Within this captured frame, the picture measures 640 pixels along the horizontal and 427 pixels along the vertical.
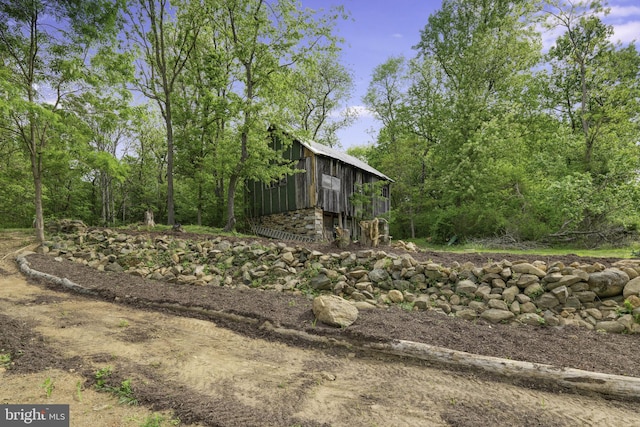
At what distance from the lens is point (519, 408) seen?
3.14 meters

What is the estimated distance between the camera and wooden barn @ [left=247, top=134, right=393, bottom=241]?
1697 cm

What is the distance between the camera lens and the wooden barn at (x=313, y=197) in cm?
1697

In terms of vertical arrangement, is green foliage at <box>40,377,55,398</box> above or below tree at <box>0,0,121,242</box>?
below

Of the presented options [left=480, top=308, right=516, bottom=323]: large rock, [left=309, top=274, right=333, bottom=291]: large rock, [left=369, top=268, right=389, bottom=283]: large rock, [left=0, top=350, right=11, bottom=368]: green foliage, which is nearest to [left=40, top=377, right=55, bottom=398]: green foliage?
[left=0, top=350, right=11, bottom=368]: green foliage

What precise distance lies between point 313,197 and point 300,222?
1.62 m

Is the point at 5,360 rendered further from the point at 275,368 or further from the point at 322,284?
the point at 322,284

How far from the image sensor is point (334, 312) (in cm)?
511

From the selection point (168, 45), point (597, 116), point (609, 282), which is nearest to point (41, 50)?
point (168, 45)

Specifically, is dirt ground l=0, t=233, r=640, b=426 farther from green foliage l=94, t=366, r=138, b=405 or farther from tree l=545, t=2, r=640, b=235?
tree l=545, t=2, r=640, b=235

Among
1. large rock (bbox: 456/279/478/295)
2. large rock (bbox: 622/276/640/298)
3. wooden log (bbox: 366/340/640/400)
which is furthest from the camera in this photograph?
large rock (bbox: 456/279/478/295)

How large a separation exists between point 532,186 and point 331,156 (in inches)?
406

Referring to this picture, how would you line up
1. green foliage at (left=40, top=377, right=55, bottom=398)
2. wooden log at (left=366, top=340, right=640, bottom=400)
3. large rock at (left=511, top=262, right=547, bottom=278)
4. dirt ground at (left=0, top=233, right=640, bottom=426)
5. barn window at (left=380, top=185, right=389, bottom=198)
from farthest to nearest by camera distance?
1. barn window at (left=380, top=185, right=389, bottom=198)
2. large rock at (left=511, top=262, right=547, bottom=278)
3. wooden log at (left=366, top=340, right=640, bottom=400)
4. green foliage at (left=40, top=377, right=55, bottom=398)
5. dirt ground at (left=0, top=233, right=640, bottom=426)

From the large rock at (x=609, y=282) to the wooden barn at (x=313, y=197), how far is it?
1183 cm

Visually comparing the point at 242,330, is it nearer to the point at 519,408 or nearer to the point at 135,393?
the point at 135,393
